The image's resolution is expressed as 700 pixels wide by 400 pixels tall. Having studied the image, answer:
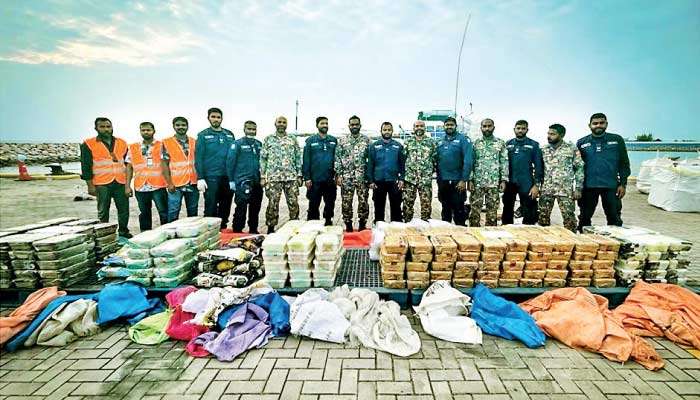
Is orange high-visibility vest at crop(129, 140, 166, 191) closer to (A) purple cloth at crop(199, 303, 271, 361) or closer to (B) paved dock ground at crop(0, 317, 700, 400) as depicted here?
(B) paved dock ground at crop(0, 317, 700, 400)

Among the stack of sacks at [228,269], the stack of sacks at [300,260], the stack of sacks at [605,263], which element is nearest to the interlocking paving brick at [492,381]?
the stack of sacks at [300,260]

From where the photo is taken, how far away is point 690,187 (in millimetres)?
9914

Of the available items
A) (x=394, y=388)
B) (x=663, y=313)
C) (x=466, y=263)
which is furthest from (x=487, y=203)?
(x=394, y=388)

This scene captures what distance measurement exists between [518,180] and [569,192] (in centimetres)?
81

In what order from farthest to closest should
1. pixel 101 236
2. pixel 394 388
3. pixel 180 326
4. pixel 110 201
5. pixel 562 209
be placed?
pixel 110 201 < pixel 562 209 < pixel 101 236 < pixel 180 326 < pixel 394 388

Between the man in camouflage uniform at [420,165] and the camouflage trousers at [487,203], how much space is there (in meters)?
0.80

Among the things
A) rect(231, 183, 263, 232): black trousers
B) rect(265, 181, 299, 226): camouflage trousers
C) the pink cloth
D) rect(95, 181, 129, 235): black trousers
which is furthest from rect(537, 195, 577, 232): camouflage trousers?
rect(95, 181, 129, 235): black trousers

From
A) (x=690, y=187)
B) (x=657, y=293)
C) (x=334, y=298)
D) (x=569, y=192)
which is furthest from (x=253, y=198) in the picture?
(x=690, y=187)

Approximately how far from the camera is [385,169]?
6.42 m

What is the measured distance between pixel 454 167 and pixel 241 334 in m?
4.77

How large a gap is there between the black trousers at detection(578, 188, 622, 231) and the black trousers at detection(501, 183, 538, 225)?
74 centimetres

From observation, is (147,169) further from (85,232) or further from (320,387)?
(320,387)

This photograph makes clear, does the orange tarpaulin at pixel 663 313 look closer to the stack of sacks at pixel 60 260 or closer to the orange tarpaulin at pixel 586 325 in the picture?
the orange tarpaulin at pixel 586 325

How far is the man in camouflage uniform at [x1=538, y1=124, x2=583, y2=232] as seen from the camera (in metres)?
5.76
